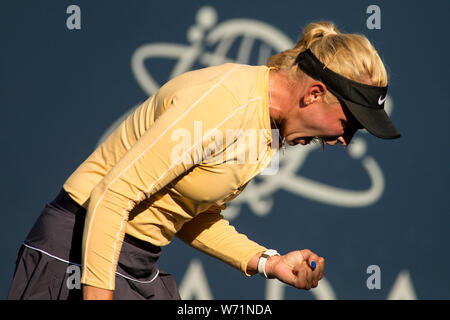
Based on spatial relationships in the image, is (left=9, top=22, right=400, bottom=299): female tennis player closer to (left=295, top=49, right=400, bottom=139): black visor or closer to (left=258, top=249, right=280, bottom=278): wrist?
(left=295, top=49, right=400, bottom=139): black visor

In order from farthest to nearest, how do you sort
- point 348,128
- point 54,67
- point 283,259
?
point 54,67
point 283,259
point 348,128

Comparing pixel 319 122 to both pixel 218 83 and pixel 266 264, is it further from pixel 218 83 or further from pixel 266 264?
pixel 266 264

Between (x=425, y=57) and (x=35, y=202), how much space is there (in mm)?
1964

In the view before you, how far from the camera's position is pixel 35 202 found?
2.95 meters

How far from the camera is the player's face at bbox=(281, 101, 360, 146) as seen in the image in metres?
1.43

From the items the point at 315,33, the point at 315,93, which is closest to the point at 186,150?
the point at 315,93

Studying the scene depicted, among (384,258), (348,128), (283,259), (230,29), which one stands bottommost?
(384,258)

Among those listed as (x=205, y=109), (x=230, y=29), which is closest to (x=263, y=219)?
(x=230, y=29)

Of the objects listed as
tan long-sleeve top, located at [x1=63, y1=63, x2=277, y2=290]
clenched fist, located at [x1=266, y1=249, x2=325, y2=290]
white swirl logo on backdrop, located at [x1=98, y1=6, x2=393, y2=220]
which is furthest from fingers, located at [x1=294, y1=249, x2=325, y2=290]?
white swirl logo on backdrop, located at [x1=98, y1=6, x2=393, y2=220]

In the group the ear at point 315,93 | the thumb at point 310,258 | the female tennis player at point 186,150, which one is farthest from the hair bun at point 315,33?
the thumb at point 310,258

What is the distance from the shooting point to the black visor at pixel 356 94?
1379mm

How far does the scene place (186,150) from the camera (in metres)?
1.29

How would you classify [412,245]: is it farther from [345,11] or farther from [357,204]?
[345,11]

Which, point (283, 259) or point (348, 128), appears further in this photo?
point (283, 259)
